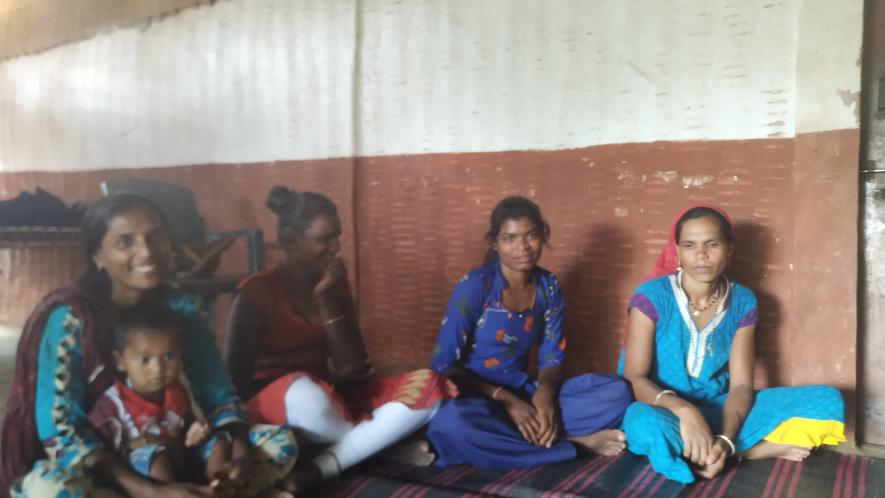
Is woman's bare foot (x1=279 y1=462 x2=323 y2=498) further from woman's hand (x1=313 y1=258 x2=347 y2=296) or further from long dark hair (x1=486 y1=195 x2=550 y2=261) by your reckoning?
long dark hair (x1=486 y1=195 x2=550 y2=261)

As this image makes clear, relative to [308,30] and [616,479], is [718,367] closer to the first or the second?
[616,479]

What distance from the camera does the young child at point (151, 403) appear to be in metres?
1.39

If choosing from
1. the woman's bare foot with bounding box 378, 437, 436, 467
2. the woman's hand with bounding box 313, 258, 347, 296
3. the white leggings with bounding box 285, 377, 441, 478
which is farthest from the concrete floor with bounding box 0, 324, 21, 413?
the woman's bare foot with bounding box 378, 437, 436, 467

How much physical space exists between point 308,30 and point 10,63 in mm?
785

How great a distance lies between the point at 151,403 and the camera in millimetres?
1437

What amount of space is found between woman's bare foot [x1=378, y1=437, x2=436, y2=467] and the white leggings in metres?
0.05

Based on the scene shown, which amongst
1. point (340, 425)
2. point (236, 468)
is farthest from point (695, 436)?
point (236, 468)

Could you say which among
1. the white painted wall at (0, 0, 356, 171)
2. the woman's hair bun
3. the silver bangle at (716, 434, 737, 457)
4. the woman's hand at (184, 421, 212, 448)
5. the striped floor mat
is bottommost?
the striped floor mat

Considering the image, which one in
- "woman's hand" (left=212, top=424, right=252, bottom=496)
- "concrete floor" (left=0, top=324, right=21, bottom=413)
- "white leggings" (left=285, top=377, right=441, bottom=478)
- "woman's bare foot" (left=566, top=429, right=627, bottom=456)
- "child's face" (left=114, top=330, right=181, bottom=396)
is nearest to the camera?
"concrete floor" (left=0, top=324, right=21, bottom=413)

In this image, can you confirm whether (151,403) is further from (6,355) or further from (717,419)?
(717,419)

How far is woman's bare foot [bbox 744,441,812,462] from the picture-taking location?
1934mm

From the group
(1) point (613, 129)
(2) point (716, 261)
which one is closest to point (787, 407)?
(2) point (716, 261)

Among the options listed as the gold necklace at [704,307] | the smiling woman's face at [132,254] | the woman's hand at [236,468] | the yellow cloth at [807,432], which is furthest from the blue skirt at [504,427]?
the smiling woman's face at [132,254]

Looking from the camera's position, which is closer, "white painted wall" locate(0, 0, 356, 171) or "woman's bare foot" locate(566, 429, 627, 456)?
"white painted wall" locate(0, 0, 356, 171)
